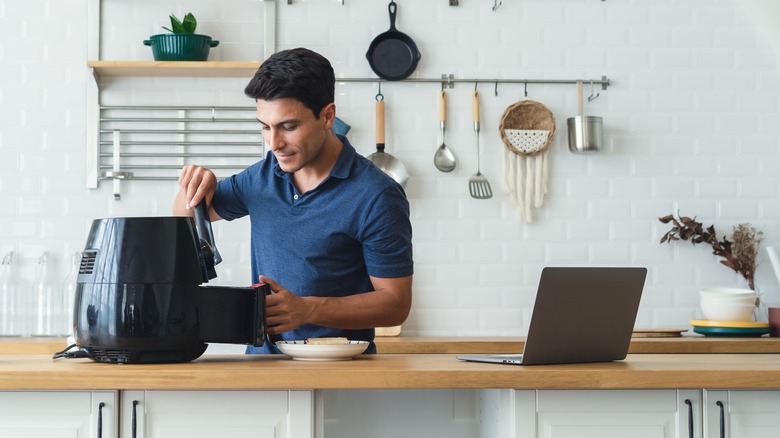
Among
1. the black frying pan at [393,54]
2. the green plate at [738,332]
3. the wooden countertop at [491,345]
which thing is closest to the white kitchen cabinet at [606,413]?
the wooden countertop at [491,345]

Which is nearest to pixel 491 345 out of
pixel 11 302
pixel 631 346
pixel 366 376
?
pixel 631 346

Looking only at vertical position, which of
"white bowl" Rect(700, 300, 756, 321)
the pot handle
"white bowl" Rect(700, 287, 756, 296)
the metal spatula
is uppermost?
the metal spatula

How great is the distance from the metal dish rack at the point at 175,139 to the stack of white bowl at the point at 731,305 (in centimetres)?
215

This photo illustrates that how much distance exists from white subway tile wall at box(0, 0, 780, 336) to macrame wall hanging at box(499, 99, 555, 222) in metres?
0.05

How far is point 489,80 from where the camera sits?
4445 mm

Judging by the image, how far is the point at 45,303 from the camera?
165 inches

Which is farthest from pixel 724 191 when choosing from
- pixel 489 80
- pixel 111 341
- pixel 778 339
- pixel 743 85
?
pixel 111 341

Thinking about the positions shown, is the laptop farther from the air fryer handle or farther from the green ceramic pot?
the green ceramic pot

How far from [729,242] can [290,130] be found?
9.01 ft

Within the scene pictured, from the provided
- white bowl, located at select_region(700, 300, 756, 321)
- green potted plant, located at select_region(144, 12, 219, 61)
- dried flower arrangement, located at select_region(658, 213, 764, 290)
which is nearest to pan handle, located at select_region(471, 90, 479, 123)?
dried flower arrangement, located at select_region(658, 213, 764, 290)

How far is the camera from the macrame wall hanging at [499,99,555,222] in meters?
4.40

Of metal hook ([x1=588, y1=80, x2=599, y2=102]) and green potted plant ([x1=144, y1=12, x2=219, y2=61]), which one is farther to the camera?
metal hook ([x1=588, y1=80, x2=599, y2=102])

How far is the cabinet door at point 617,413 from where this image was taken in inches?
78.5

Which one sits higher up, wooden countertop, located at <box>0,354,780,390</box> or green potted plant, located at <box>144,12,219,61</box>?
green potted plant, located at <box>144,12,219,61</box>
